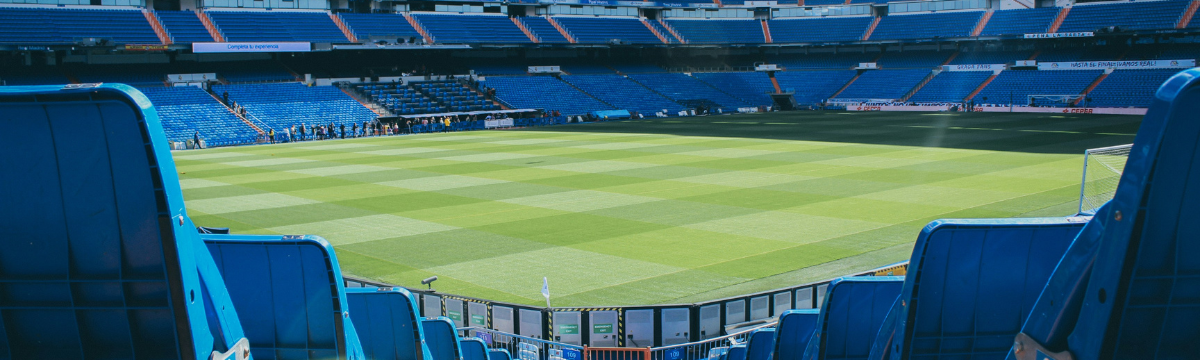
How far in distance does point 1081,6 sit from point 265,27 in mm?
70433

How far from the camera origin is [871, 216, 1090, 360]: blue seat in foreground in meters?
4.67

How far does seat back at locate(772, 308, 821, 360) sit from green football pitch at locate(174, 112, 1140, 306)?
24.2 ft

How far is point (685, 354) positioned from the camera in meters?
13.0

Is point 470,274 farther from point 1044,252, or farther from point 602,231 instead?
point 1044,252

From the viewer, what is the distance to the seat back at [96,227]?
3.93 m

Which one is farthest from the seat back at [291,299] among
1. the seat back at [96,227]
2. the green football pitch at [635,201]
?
the green football pitch at [635,201]

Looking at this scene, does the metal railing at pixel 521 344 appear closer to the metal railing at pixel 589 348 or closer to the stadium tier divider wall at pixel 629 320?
the metal railing at pixel 589 348

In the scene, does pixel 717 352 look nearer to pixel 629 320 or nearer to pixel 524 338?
pixel 629 320

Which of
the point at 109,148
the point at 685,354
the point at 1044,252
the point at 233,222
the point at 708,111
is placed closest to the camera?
the point at 109,148

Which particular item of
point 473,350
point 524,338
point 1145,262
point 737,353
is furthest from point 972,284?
point 524,338

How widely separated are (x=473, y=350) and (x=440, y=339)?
1139 millimetres

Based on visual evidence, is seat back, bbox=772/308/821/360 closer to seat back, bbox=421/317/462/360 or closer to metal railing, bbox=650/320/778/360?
seat back, bbox=421/317/462/360

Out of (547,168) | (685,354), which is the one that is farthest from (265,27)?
(685,354)

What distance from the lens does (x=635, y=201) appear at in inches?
1035
